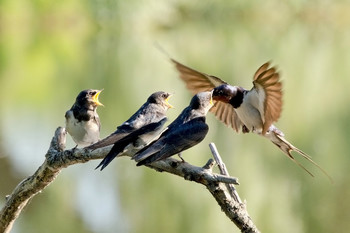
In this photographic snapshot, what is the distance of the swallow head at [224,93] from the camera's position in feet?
19.4

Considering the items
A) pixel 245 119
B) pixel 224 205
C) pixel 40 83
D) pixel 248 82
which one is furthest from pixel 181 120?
pixel 40 83

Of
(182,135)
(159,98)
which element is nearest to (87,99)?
(159,98)

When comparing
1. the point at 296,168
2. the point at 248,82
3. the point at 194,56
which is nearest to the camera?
the point at 296,168

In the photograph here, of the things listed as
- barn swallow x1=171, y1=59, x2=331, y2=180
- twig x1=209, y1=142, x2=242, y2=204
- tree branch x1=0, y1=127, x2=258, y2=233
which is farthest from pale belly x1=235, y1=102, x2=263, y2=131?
tree branch x1=0, y1=127, x2=258, y2=233

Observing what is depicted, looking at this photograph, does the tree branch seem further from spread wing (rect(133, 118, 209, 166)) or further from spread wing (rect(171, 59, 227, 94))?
spread wing (rect(171, 59, 227, 94))

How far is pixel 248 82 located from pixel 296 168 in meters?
6.03

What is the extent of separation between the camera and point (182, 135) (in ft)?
15.5

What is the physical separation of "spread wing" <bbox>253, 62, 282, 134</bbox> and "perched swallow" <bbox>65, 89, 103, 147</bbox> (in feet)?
3.41

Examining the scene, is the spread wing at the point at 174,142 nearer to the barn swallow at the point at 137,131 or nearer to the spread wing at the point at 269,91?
the barn swallow at the point at 137,131

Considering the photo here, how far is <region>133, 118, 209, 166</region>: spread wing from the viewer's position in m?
4.43

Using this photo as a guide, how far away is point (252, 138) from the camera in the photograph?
1711 cm

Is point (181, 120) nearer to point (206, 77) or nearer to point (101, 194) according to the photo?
point (206, 77)

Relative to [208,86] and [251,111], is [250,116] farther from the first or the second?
[208,86]

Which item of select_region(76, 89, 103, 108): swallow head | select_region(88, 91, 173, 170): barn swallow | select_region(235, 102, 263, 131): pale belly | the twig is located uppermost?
select_region(76, 89, 103, 108): swallow head
